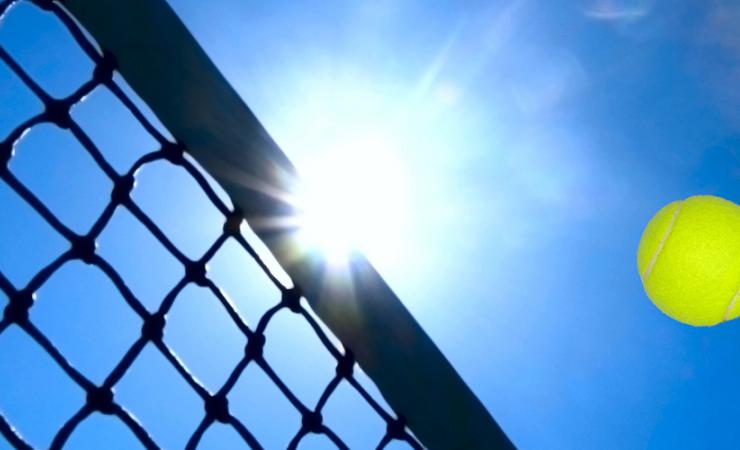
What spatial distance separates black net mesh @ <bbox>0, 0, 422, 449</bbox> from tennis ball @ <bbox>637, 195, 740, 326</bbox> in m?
2.24

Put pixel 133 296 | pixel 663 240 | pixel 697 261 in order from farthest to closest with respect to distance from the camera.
Answer: pixel 663 240, pixel 697 261, pixel 133 296

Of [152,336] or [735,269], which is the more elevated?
[735,269]

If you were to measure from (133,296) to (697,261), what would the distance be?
9.30ft

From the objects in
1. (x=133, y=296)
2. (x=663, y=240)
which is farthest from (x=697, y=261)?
(x=133, y=296)

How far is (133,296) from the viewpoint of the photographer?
1.56 meters

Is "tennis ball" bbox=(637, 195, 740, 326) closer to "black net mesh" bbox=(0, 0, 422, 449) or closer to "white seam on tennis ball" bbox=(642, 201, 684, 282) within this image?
"white seam on tennis ball" bbox=(642, 201, 684, 282)

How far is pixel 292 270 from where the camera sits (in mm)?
1572

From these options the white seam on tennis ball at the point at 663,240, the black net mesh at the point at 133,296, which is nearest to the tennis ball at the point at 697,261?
the white seam on tennis ball at the point at 663,240

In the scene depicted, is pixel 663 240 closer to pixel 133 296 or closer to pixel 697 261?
pixel 697 261

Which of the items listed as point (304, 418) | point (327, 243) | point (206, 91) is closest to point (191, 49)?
point (206, 91)

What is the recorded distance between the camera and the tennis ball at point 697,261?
3400 millimetres

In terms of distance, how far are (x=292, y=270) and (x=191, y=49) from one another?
1.70 feet

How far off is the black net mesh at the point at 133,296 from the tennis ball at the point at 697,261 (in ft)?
7.36

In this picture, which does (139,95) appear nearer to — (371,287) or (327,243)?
(327,243)
